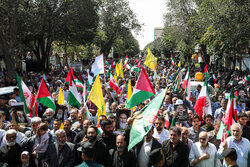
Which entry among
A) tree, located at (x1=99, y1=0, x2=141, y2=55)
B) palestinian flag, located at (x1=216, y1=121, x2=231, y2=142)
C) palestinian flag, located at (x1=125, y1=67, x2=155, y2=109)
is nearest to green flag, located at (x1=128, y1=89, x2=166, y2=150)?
palestinian flag, located at (x1=216, y1=121, x2=231, y2=142)

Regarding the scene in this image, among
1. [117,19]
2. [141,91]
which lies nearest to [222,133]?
[141,91]

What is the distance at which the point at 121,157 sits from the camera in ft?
15.1

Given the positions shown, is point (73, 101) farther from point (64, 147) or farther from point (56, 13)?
point (56, 13)

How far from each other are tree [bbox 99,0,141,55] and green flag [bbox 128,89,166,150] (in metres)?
46.0

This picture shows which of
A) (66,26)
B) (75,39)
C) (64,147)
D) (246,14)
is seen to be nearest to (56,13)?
(66,26)

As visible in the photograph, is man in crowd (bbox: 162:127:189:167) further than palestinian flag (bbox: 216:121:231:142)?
No

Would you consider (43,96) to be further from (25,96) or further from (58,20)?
(58,20)

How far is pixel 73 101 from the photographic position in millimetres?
8922

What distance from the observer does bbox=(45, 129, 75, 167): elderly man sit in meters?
4.86

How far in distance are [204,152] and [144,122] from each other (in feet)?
3.45

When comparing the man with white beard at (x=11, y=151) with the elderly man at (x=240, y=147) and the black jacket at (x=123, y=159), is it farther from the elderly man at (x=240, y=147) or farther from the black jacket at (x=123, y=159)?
the elderly man at (x=240, y=147)

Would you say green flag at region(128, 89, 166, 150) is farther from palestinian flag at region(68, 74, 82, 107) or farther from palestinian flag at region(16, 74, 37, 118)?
palestinian flag at region(68, 74, 82, 107)

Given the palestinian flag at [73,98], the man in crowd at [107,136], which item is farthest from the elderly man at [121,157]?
the palestinian flag at [73,98]

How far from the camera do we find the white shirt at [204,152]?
15.3 ft
